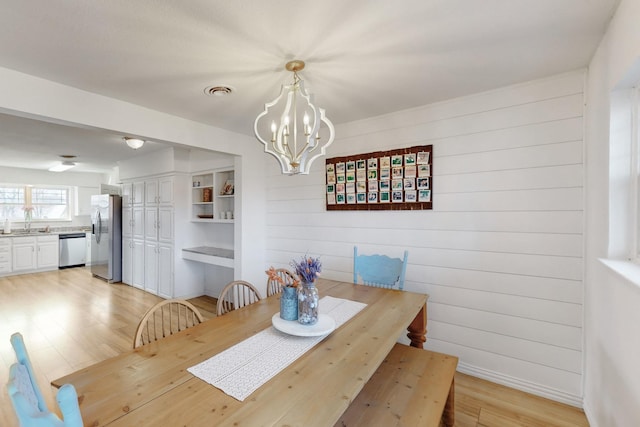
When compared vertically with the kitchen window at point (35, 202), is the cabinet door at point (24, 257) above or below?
below

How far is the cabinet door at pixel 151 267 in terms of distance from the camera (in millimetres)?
4645

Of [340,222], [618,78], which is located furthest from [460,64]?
[340,222]

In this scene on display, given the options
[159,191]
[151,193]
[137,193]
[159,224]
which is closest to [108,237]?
[137,193]

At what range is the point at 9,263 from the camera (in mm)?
5746

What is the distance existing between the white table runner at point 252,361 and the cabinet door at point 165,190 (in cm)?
365

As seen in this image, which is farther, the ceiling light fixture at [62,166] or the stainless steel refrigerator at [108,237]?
the ceiling light fixture at [62,166]

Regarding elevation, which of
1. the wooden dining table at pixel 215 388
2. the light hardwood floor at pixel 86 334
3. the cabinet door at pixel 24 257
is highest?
the wooden dining table at pixel 215 388

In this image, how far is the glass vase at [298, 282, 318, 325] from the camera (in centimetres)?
150

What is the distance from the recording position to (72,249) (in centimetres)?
662

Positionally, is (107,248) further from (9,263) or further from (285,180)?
(285,180)

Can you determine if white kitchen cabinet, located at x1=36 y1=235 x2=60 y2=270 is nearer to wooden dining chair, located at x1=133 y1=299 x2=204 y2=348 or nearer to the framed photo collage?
wooden dining chair, located at x1=133 y1=299 x2=204 y2=348

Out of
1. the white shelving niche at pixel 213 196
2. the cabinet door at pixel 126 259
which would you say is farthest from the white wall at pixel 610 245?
the cabinet door at pixel 126 259

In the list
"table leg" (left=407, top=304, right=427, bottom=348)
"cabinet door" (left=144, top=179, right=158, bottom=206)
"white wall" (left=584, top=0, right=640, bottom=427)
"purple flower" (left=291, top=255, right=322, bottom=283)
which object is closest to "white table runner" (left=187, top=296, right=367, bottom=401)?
"purple flower" (left=291, top=255, right=322, bottom=283)

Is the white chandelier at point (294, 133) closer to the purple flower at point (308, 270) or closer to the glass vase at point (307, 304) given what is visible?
the purple flower at point (308, 270)
